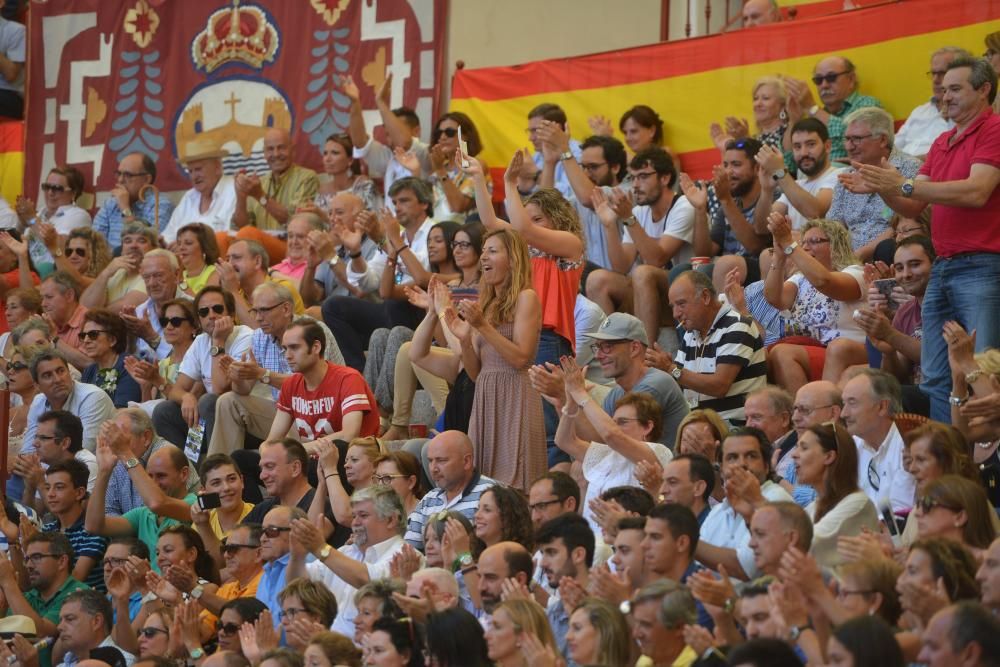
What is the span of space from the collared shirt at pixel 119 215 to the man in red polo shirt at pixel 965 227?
24.4 feet

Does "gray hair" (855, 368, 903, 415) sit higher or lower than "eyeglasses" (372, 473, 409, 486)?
higher

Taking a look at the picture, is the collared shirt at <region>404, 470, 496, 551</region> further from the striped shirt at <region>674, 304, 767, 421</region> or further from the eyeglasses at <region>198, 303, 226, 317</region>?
the eyeglasses at <region>198, 303, 226, 317</region>

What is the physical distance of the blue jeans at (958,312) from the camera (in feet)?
25.2

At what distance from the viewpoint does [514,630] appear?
19.5 ft

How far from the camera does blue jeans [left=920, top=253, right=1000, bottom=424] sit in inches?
303

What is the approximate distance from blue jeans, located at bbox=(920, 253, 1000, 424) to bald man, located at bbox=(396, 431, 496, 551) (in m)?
1.95

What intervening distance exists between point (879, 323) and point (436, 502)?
212 cm

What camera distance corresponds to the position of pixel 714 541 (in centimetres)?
677

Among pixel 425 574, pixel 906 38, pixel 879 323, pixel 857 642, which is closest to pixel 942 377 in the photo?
pixel 879 323

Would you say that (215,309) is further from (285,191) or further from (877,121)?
(877,121)

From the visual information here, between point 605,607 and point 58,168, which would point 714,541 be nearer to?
point 605,607

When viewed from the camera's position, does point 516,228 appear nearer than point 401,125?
Yes

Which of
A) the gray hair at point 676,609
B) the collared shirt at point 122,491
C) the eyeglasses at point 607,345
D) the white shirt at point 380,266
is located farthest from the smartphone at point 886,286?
the collared shirt at point 122,491

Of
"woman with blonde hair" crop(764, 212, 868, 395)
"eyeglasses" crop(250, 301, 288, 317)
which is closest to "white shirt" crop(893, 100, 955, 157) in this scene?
"woman with blonde hair" crop(764, 212, 868, 395)
